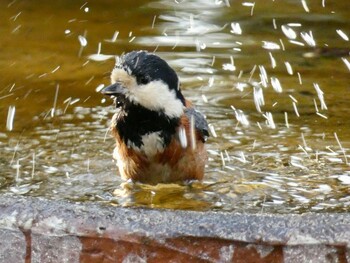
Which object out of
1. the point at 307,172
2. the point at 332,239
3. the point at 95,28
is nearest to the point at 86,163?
the point at 307,172

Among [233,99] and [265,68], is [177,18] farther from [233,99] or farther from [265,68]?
[233,99]

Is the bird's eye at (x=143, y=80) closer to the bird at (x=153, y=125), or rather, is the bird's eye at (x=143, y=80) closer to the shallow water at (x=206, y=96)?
the bird at (x=153, y=125)

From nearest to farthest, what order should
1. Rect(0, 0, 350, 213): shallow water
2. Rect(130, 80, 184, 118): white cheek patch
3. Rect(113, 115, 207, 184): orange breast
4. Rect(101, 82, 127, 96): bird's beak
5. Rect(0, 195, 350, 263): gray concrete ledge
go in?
Rect(0, 195, 350, 263): gray concrete ledge → Rect(101, 82, 127, 96): bird's beak → Rect(130, 80, 184, 118): white cheek patch → Rect(113, 115, 207, 184): orange breast → Rect(0, 0, 350, 213): shallow water

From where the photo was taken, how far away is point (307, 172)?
5.75 meters

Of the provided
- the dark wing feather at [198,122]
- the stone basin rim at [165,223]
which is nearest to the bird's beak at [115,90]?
the dark wing feather at [198,122]

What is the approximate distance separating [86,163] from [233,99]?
1.49m

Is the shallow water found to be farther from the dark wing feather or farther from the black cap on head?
the black cap on head

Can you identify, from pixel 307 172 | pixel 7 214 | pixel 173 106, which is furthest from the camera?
pixel 307 172

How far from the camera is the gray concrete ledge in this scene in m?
3.74

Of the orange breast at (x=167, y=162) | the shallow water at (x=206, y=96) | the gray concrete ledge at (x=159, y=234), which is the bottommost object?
the shallow water at (x=206, y=96)

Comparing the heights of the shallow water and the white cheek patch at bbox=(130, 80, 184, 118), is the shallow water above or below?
below

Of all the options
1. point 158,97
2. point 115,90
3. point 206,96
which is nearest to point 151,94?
point 158,97

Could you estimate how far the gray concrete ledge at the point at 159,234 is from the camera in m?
3.74

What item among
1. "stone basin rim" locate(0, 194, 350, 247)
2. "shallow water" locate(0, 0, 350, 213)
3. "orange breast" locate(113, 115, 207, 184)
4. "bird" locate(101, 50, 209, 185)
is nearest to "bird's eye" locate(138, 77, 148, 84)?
"bird" locate(101, 50, 209, 185)
